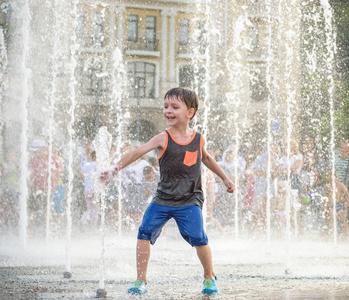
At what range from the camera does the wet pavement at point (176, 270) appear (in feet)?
12.7

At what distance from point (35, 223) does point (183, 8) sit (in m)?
18.4

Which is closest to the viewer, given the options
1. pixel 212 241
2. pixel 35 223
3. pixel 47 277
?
pixel 47 277

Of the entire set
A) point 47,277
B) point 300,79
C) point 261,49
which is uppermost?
point 261,49

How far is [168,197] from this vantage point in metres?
3.90

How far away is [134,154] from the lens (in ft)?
12.5

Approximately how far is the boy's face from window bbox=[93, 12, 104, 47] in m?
22.4

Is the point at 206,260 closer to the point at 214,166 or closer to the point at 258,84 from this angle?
the point at 214,166

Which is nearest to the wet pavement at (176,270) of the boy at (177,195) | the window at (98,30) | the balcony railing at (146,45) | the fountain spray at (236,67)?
the boy at (177,195)

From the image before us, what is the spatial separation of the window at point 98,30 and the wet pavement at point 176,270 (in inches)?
726

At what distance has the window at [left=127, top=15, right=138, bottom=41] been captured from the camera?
2620 centimetres

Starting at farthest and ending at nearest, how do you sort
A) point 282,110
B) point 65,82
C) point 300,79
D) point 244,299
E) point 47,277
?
point 282,110
point 65,82
point 300,79
point 47,277
point 244,299

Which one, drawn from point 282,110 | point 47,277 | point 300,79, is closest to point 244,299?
point 47,277

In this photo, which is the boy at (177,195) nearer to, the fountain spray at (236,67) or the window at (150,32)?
the fountain spray at (236,67)

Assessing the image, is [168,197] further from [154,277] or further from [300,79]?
[300,79]
